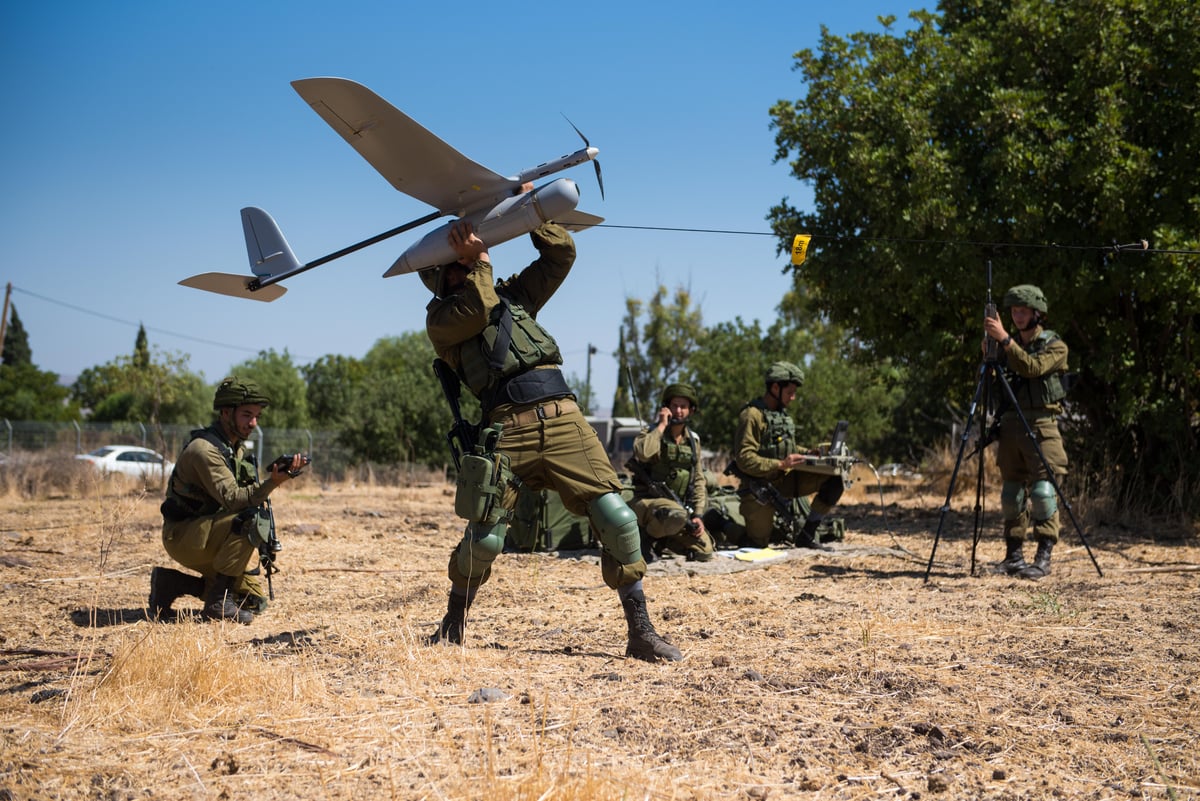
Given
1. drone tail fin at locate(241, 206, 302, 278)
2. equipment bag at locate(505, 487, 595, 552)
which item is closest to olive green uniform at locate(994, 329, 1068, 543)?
equipment bag at locate(505, 487, 595, 552)

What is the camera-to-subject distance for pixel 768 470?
8.25 metres

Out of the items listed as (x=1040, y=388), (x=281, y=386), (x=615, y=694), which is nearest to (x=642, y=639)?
(x=615, y=694)

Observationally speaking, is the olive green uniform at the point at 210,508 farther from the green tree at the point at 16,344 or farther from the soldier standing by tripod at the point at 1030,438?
the green tree at the point at 16,344

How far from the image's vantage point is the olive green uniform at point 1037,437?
23.1ft

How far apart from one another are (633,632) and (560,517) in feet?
14.1

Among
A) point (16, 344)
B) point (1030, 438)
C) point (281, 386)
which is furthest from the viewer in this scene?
point (16, 344)

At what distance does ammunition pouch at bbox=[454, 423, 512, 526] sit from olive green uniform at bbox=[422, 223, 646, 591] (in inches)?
2.2

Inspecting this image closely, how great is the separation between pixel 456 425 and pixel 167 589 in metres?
2.45

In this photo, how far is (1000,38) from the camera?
1084 cm

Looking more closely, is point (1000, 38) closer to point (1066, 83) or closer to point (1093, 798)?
point (1066, 83)

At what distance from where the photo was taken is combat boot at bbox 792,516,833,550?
29.1ft

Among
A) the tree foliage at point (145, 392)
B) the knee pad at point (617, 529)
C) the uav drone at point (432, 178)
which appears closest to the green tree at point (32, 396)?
the tree foliage at point (145, 392)

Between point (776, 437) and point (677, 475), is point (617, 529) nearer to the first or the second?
point (677, 475)

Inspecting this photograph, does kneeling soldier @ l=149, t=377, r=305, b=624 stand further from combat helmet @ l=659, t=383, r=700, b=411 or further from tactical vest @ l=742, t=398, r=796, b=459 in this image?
tactical vest @ l=742, t=398, r=796, b=459
